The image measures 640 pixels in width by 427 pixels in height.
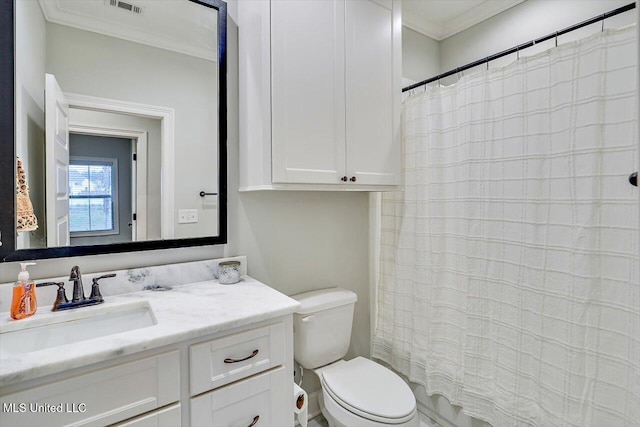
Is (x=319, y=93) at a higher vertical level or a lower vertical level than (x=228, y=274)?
higher

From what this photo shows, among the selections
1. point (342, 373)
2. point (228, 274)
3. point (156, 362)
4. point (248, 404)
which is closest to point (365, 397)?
point (342, 373)

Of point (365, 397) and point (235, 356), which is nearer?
point (235, 356)

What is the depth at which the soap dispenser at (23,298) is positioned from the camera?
102 centimetres

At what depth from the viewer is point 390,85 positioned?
66.9 inches

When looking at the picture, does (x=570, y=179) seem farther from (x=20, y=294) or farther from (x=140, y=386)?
(x=20, y=294)

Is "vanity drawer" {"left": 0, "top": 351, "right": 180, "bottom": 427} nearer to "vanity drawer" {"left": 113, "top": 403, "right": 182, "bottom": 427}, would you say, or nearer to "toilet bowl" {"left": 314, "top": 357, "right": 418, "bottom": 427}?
"vanity drawer" {"left": 113, "top": 403, "right": 182, "bottom": 427}

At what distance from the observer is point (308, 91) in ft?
4.72

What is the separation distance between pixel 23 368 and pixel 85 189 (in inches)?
28.3

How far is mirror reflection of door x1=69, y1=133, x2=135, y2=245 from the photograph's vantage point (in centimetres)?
124

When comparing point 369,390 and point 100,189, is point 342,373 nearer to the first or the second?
point 369,390

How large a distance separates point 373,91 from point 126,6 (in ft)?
3.74

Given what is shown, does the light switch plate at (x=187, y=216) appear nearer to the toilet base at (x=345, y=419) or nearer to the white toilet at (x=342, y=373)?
the white toilet at (x=342, y=373)

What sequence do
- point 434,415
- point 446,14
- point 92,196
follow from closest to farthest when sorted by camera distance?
point 92,196
point 434,415
point 446,14

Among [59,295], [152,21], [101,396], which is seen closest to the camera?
[101,396]
